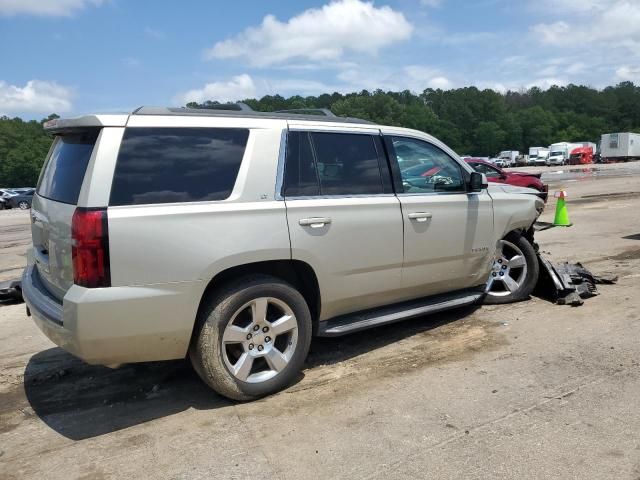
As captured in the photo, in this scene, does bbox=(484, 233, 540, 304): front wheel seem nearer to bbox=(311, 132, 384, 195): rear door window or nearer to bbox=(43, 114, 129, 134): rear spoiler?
bbox=(311, 132, 384, 195): rear door window

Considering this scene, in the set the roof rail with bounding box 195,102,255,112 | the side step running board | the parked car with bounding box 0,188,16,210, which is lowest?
the parked car with bounding box 0,188,16,210

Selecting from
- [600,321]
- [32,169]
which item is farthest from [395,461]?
[32,169]

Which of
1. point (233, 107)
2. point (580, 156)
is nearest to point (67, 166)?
point (233, 107)

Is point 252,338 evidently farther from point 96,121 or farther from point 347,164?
point 96,121

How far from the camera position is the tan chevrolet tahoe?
133 inches

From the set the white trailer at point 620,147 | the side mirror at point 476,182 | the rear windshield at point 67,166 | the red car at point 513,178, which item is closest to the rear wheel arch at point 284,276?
the rear windshield at point 67,166

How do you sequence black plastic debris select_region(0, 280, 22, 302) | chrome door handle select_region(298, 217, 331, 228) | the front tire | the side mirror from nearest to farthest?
the front tire
chrome door handle select_region(298, 217, 331, 228)
the side mirror
black plastic debris select_region(0, 280, 22, 302)

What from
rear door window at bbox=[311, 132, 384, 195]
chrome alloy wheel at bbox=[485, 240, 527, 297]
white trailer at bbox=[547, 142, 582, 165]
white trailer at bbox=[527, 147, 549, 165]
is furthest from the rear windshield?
white trailer at bbox=[527, 147, 549, 165]

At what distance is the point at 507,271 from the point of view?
5.95 metres

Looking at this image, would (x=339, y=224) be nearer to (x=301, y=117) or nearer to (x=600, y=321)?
(x=301, y=117)

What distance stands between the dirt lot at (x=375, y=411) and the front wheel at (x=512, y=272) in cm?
41

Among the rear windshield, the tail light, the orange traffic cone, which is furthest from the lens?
the orange traffic cone

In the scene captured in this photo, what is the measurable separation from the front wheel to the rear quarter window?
3203mm

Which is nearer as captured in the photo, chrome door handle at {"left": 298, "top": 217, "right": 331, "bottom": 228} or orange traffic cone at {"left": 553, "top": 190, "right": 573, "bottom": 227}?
chrome door handle at {"left": 298, "top": 217, "right": 331, "bottom": 228}
